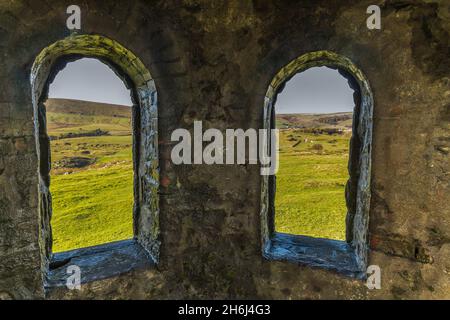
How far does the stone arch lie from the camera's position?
2.23 m

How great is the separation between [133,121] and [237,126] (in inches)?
42.7

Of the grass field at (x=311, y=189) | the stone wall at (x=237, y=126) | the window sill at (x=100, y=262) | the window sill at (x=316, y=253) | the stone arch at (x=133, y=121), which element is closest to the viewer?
the stone wall at (x=237, y=126)

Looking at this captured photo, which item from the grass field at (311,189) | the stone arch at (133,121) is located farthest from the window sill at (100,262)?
the grass field at (311,189)

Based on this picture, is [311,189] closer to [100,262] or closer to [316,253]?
[316,253]

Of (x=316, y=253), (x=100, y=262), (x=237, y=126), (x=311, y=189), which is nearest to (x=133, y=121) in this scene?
(x=237, y=126)

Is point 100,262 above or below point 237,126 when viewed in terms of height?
below

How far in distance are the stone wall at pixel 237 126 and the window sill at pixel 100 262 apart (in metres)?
0.07

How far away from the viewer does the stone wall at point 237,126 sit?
1969 mm

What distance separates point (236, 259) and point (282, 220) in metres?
2.95

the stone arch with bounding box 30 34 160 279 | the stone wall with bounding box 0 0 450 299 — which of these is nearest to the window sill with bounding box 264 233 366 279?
the stone wall with bounding box 0 0 450 299

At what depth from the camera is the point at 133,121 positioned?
279 cm

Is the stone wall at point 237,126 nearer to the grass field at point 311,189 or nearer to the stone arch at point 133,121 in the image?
the stone arch at point 133,121

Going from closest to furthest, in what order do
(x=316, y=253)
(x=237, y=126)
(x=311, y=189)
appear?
(x=237, y=126) < (x=316, y=253) < (x=311, y=189)

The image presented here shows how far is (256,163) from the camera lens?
251cm
